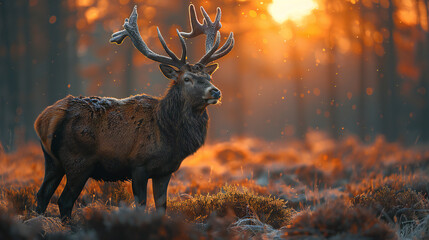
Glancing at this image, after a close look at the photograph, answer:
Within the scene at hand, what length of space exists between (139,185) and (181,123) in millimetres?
969

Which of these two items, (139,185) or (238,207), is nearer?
(139,185)

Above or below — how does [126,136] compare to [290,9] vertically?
below

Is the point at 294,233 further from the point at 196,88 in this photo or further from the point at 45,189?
the point at 45,189

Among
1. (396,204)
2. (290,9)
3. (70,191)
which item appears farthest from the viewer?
(290,9)

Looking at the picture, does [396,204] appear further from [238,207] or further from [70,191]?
[70,191]

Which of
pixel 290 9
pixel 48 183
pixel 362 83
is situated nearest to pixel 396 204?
pixel 48 183

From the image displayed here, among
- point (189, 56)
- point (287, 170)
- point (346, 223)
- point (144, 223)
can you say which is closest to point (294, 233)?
point (346, 223)

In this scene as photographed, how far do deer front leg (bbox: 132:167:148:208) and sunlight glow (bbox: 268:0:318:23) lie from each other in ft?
32.5

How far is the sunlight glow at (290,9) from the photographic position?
45.1 ft

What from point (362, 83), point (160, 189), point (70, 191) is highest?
point (362, 83)

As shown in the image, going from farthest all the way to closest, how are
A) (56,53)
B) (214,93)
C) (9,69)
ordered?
(9,69), (56,53), (214,93)

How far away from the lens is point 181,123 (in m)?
4.89

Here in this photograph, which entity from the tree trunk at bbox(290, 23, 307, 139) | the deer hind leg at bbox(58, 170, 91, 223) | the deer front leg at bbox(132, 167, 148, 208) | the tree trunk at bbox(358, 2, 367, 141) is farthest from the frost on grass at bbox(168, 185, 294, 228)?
the tree trunk at bbox(290, 23, 307, 139)

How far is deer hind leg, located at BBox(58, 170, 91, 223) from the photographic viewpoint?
4.56 metres
